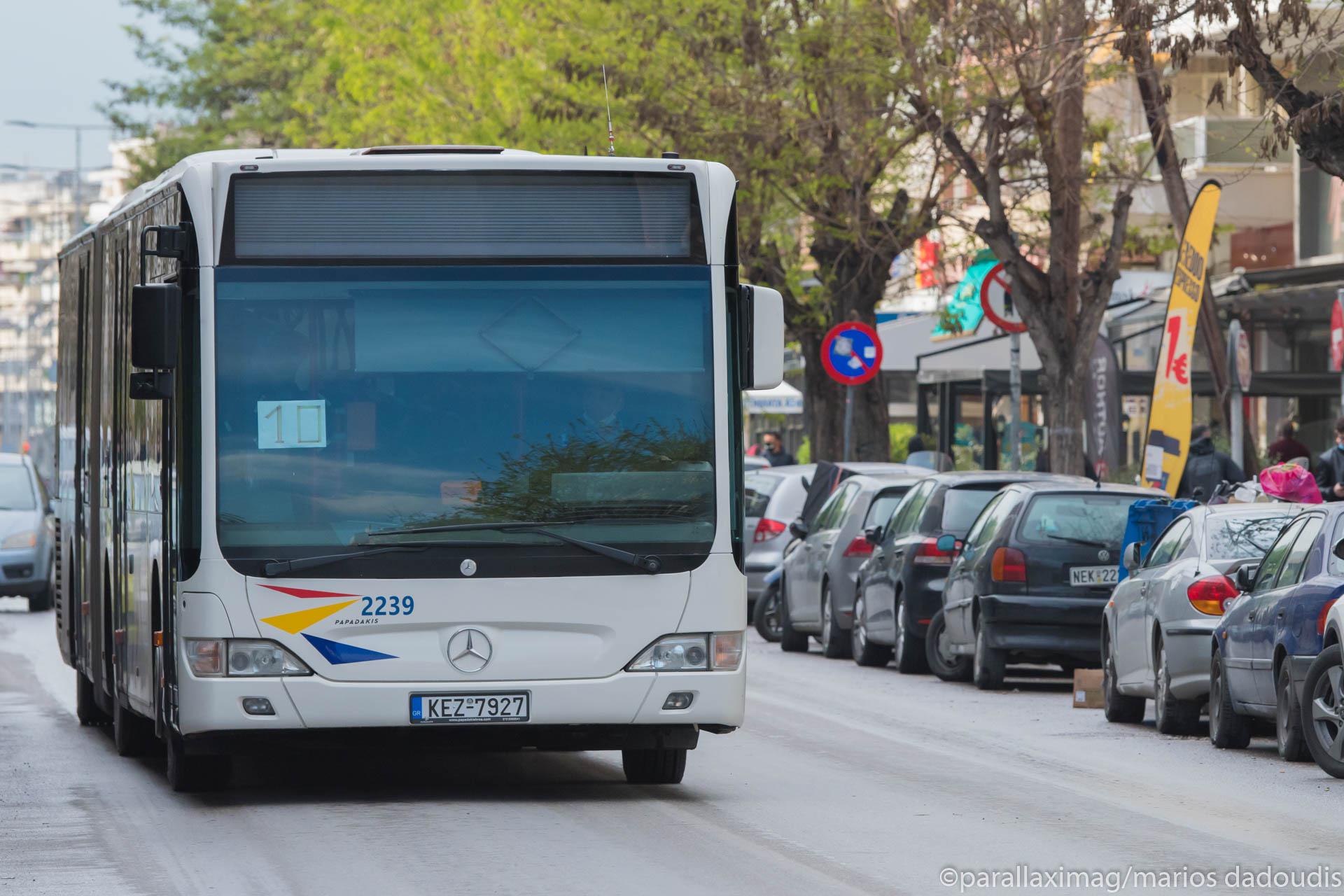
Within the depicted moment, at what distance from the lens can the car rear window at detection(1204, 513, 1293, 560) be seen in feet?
53.1

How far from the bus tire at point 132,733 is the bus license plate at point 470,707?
11.1 feet

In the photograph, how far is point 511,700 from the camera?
1170cm

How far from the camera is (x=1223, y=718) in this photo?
15.3 m

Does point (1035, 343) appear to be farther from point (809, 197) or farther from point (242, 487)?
point (242, 487)

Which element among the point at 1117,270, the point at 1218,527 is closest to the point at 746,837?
the point at 1218,527

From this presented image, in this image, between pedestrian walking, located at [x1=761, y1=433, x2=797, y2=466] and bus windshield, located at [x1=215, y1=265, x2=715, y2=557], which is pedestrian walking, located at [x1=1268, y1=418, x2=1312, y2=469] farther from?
bus windshield, located at [x1=215, y1=265, x2=715, y2=557]

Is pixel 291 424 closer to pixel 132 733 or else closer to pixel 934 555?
pixel 132 733

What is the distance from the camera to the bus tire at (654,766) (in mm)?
12789

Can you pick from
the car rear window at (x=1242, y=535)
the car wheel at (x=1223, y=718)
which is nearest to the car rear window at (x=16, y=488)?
the car rear window at (x=1242, y=535)

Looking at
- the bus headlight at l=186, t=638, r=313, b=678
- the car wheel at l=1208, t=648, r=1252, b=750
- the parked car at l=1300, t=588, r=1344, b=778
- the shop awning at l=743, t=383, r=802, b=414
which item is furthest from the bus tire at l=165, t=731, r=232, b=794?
the shop awning at l=743, t=383, r=802, b=414

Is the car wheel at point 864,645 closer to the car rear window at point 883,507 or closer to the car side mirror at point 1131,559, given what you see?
the car rear window at point 883,507

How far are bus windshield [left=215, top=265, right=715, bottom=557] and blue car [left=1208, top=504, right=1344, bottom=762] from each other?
3.63 m

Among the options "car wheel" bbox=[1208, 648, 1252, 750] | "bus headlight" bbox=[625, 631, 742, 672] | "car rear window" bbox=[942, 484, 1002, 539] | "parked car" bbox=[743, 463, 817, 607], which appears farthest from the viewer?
"parked car" bbox=[743, 463, 817, 607]

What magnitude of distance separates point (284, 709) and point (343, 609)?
49 centimetres
